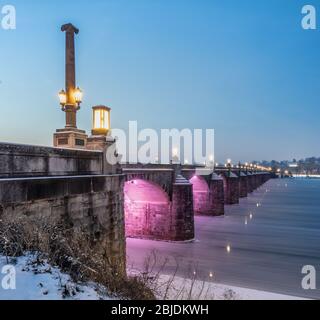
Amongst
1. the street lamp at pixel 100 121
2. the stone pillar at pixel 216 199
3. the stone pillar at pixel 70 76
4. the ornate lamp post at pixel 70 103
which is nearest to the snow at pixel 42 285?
the street lamp at pixel 100 121

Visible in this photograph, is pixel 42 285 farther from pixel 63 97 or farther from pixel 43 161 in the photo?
pixel 63 97

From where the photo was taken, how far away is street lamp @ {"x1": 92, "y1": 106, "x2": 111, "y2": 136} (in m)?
11.0

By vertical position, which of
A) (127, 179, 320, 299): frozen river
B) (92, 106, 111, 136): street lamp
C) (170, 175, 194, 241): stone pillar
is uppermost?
(92, 106, 111, 136): street lamp

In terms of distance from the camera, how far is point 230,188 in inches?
1690

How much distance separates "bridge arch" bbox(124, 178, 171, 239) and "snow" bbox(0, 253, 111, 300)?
15.7 metres

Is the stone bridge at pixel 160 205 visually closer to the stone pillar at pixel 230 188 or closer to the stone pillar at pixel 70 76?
the stone pillar at pixel 70 76

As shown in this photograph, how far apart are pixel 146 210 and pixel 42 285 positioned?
18.1 metres

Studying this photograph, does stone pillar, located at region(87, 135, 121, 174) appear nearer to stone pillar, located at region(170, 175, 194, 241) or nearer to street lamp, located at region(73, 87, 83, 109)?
street lamp, located at region(73, 87, 83, 109)

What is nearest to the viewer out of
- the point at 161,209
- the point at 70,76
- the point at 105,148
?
the point at 105,148

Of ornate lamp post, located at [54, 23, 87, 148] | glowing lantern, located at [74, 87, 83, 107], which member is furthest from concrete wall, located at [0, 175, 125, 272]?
glowing lantern, located at [74, 87, 83, 107]

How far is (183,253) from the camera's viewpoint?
1775cm

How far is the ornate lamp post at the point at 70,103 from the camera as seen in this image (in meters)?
11.5

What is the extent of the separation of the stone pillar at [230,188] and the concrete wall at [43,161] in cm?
3497

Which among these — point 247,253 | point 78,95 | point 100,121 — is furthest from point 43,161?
point 247,253
